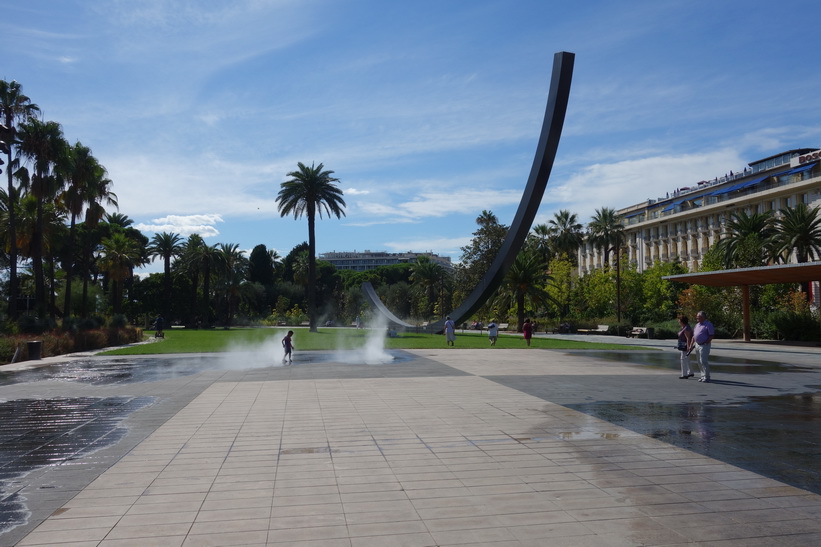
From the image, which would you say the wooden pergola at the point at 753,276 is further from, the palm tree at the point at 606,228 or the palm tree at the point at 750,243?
the palm tree at the point at 606,228

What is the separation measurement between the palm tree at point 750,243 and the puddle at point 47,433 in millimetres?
40033

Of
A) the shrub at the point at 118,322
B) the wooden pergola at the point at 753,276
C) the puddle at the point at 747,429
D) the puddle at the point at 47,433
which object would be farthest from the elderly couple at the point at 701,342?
the shrub at the point at 118,322

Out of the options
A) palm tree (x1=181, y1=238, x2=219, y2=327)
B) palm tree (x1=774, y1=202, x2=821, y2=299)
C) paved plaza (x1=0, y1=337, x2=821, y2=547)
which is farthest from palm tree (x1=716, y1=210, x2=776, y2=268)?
palm tree (x1=181, y1=238, x2=219, y2=327)

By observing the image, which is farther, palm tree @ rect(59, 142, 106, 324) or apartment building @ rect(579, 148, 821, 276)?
apartment building @ rect(579, 148, 821, 276)

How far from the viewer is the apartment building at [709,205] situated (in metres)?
57.6

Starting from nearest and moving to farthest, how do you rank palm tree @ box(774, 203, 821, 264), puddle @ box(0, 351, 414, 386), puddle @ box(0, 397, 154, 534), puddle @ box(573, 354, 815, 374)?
puddle @ box(0, 397, 154, 534), puddle @ box(0, 351, 414, 386), puddle @ box(573, 354, 815, 374), palm tree @ box(774, 203, 821, 264)

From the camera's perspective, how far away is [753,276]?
2853 cm

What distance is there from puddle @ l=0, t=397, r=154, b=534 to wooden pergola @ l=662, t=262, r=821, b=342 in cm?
2418

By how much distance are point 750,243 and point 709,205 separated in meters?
29.2

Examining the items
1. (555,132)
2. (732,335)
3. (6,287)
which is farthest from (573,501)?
(6,287)

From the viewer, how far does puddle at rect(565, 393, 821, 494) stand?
6.10 meters

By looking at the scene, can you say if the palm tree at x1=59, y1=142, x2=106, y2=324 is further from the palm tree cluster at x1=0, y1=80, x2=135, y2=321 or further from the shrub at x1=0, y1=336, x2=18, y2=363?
the shrub at x1=0, y1=336, x2=18, y2=363

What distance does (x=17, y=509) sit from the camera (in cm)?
484

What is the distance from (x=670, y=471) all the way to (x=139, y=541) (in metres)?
4.53
